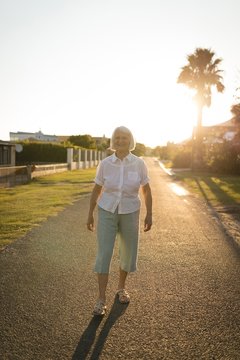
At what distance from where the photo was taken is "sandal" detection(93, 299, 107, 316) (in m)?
3.81

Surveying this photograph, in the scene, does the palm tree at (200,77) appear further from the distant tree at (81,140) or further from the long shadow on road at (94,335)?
the long shadow on road at (94,335)

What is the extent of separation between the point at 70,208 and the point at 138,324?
8459mm

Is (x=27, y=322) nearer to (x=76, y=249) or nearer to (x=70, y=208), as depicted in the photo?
(x=76, y=249)

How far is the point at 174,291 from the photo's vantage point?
14.9 ft

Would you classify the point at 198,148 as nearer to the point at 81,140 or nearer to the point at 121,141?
the point at 81,140

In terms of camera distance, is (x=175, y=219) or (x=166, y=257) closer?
(x=166, y=257)

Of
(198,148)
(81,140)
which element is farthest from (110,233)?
(81,140)

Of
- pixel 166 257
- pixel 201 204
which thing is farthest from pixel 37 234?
pixel 201 204

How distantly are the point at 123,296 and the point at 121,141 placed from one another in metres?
1.66

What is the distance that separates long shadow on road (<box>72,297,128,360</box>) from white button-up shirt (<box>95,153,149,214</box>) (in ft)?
3.28

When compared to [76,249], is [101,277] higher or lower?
higher

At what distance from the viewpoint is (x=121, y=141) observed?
13.2 feet

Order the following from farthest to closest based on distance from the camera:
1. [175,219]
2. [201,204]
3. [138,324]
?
[201,204], [175,219], [138,324]

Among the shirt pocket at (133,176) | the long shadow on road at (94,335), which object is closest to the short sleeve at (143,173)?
the shirt pocket at (133,176)
